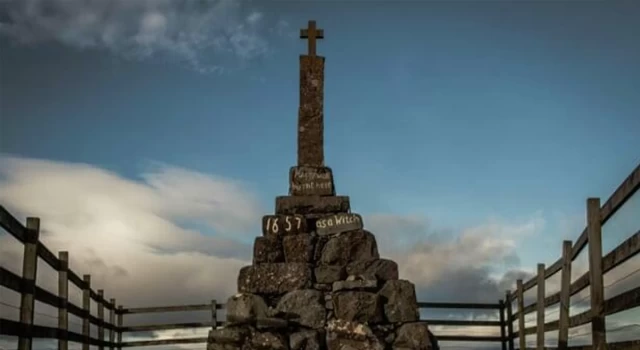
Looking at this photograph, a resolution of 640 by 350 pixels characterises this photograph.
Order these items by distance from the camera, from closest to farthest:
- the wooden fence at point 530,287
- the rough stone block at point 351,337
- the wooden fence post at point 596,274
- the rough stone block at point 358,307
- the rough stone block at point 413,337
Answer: the wooden fence at point 530,287, the wooden fence post at point 596,274, the rough stone block at point 351,337, the rough stone block at point 413,337, the rough stone block at point 358,307

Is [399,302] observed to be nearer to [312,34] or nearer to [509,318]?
[312,34]

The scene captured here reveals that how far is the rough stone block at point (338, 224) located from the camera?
10711 millimetres

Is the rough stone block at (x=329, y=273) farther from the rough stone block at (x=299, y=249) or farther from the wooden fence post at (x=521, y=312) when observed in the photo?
the wooden fence post at (x=521, y=312)

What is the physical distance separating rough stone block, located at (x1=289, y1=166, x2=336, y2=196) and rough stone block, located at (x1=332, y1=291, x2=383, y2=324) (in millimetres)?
1790

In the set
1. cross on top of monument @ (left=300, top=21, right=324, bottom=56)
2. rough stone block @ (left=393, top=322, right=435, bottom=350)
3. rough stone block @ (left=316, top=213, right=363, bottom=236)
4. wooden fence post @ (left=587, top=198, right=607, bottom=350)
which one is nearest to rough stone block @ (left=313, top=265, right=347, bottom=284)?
rough stone block @ (left=316, top=213, right=363, bottom=236)

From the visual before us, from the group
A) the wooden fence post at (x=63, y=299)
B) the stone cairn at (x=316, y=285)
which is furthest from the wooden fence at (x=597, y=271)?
the wooden fence post at (x=63, y=299)

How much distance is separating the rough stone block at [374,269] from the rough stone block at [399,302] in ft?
0.58

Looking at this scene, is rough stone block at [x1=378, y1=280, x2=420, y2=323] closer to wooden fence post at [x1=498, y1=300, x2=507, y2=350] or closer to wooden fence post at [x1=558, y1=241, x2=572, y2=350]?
wooden fence post at [x1=558, y1=241, x2=572, y2=350]

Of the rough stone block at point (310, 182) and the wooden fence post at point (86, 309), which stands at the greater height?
the rough stone block at point (310, 182)

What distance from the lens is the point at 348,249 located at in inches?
416

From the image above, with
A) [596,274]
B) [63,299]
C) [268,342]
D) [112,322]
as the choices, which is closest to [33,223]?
[63,299]

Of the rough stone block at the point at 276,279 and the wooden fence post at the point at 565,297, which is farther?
the rough stone block at the point at 276,279

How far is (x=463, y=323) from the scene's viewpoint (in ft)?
50.2

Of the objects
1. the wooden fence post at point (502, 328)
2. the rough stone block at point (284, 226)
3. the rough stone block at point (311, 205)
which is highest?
the rough stone block at point (311, 205)
